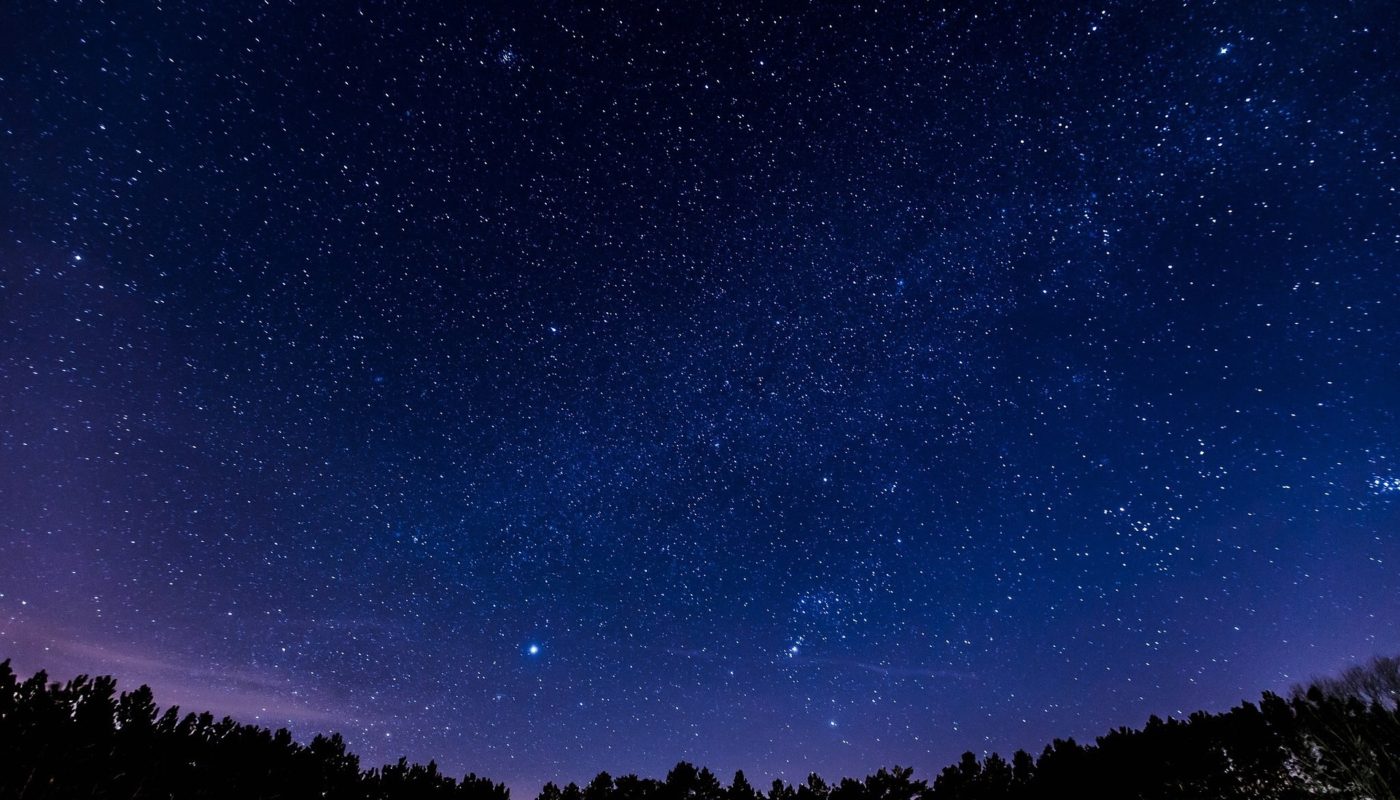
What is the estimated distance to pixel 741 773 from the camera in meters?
20.7

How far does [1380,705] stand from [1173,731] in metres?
5.58

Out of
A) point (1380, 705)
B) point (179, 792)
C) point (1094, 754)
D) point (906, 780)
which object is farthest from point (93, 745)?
point (1380, 705)

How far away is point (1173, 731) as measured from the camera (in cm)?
1694

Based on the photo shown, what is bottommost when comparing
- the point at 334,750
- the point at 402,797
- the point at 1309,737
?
the point at 402,797

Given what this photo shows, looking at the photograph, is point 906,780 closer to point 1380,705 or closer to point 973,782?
point 973,782

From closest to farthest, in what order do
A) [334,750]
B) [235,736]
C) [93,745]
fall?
[93,745] < [235,736] < [334,750]

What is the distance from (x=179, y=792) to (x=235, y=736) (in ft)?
5.76

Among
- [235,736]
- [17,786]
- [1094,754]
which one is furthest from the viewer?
[1094,754]

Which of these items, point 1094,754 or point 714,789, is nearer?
point 1094,754

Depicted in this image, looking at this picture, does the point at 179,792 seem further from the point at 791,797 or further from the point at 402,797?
the point at 791,797

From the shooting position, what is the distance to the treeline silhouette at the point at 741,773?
10508 millimetres

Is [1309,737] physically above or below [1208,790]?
above

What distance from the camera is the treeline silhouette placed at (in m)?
10.5

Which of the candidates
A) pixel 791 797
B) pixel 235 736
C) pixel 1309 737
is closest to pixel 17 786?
pixel 235 736
